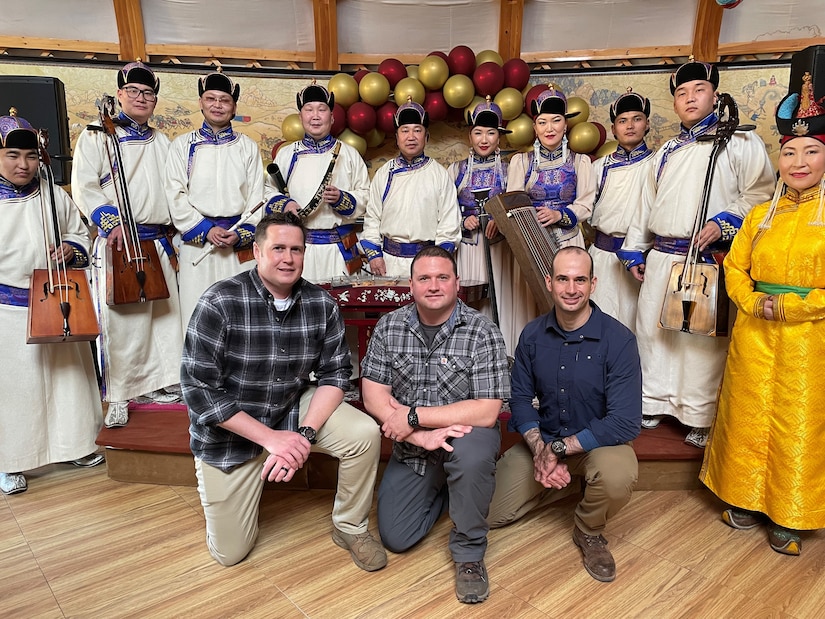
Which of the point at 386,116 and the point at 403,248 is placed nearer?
the point at 403,248

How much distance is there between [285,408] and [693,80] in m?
2.63

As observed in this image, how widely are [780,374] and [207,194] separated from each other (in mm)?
3173

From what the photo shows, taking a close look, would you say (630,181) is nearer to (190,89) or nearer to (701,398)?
(701,398)

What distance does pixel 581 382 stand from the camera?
7.48 feet

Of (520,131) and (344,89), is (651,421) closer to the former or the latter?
(520,131)

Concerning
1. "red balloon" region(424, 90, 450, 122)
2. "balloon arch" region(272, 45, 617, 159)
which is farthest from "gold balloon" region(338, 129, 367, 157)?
"red balloon" region(424, 90, 450, 122)

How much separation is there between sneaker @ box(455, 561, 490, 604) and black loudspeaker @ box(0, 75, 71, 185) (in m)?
3.95

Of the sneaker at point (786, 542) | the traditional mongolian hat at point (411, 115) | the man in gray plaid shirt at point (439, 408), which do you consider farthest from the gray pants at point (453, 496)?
the traditional mongolian hat at point (411, 115)

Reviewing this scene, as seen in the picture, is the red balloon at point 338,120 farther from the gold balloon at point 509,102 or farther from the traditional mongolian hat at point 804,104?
the traditional mongolian hat at point 804,104

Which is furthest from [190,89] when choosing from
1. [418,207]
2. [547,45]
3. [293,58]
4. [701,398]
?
[701,398]

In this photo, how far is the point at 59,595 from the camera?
2127mm

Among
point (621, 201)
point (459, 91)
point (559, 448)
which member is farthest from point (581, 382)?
point (459, 91)

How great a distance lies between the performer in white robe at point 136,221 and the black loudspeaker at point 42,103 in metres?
1.24

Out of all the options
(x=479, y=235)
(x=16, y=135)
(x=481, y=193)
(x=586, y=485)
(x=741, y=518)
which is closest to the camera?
(x=586, y=485)
